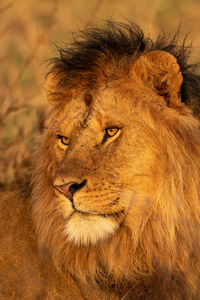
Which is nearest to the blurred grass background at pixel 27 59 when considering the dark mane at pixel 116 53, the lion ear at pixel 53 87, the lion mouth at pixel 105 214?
the lion ear at pixel 53 87

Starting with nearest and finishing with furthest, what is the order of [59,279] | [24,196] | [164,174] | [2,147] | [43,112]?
[164,174]
[59,279]
[24,196]
[2,147]
[43,112]

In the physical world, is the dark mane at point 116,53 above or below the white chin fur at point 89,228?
above

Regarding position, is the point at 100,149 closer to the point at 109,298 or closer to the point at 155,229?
the point at 155,229

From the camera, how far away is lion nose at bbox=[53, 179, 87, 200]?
3.22 meters

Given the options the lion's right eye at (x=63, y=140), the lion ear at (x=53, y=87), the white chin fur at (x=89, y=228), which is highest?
the lion ear at (x=53, y=87)

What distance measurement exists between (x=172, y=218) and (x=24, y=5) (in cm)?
341

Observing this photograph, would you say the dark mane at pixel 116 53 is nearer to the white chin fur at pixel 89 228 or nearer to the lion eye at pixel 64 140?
the lion eye at pixel 64 140

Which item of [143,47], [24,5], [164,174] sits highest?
[24,5]

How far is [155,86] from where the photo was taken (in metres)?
3.53

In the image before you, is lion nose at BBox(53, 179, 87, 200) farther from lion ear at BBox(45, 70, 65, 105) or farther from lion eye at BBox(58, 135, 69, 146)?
lion ear at BBox(45, 70, 65, 105)

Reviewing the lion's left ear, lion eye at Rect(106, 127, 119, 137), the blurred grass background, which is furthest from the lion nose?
the blurred grass background

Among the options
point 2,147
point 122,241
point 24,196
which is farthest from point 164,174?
point 2,147

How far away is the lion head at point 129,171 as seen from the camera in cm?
331

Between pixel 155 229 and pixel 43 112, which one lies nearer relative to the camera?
pixel 155 229
